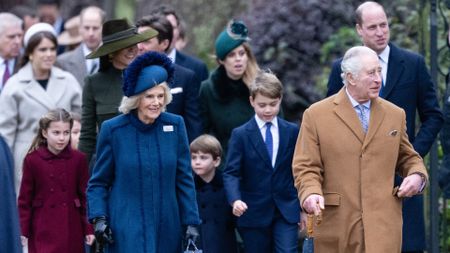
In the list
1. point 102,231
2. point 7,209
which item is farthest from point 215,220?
point 7,209

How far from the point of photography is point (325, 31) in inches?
596

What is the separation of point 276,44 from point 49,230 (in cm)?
459

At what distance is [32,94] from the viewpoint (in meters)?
13.3

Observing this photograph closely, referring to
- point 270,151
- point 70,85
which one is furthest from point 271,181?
point 70,85

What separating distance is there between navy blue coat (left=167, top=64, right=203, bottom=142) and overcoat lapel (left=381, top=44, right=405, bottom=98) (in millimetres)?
1948

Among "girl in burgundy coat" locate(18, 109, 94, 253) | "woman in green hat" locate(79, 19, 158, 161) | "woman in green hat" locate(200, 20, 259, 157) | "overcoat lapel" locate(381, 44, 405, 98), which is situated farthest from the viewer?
"woman in green hat" locate(200, 20, 259, 157)

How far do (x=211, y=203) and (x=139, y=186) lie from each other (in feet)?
5.67

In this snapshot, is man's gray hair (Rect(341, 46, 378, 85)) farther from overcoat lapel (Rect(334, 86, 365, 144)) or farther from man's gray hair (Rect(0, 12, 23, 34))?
man's gray hair (Rect(0, 12, 23, 34))

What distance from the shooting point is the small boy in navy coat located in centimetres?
1165

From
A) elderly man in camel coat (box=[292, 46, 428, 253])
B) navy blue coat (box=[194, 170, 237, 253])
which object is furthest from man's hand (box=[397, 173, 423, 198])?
navy blue coat (box=[194, 170, 237, 253])

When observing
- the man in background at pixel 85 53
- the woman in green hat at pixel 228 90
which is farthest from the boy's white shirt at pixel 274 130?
the man in background at pixel 85 53

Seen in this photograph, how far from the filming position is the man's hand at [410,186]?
31.5 feet

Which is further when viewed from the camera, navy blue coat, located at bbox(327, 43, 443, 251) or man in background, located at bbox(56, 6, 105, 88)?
man in background, located at bbox(56, 6, 105, 88)

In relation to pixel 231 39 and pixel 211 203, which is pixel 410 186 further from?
pixel 231 39
